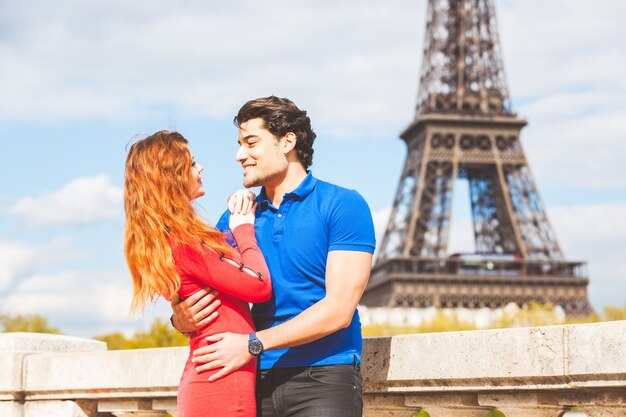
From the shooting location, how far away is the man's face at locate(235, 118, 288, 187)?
466 cm

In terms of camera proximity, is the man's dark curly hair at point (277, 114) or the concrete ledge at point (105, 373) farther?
the concrete ledge at point (105, 373)

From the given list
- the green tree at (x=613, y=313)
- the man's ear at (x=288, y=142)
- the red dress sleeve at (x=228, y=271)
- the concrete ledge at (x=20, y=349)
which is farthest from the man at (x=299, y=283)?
the green tree at (x=613, y=313)

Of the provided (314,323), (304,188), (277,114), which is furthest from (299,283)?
(277,114)

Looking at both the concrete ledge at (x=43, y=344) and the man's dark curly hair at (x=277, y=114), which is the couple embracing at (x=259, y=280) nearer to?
the man's dark curly hair at (x=277, y=114)

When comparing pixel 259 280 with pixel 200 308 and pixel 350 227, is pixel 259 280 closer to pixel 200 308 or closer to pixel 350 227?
pixel 200 308

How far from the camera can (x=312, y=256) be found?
4.46 metres

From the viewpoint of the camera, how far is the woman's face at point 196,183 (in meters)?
4.59

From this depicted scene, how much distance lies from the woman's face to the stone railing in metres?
1.40

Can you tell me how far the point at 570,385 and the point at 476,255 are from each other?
198ft

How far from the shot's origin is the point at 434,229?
6306 centimetres

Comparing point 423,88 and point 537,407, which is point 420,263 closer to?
point 423,88

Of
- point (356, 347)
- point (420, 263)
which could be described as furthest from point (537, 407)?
point (420, 263)

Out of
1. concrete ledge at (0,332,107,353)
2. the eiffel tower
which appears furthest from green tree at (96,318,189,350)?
concrete ledge at (0,332,107,353)

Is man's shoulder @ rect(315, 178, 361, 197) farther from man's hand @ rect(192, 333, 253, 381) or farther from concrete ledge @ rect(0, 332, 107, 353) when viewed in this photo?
concrete ledge @ rect(0, 332, 107, 353)
